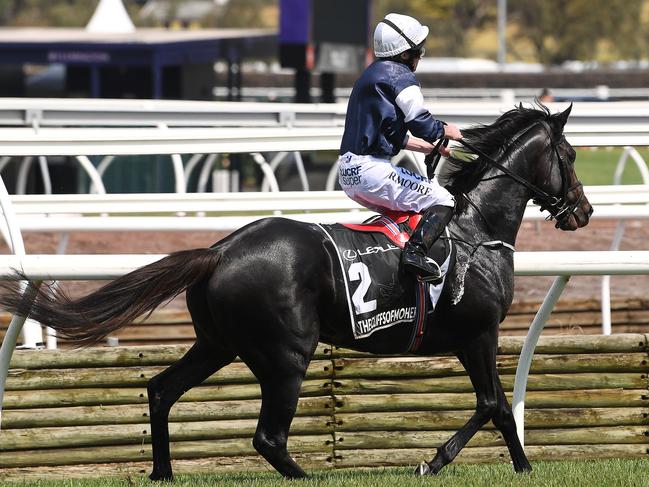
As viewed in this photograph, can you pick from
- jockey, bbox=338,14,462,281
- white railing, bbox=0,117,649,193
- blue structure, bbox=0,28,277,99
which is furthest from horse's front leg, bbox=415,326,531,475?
blue structure, bbox=0,28,277,99

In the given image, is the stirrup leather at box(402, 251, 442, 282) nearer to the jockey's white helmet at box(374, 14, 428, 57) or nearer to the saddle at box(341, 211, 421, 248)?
the saddle at box(341, 211, 421, 248)

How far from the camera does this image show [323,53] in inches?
701

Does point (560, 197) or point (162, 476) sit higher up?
point (560, 197)

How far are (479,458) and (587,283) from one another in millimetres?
5816

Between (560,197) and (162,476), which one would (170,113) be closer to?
(560,197)

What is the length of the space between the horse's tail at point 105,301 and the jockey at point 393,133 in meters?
0.77

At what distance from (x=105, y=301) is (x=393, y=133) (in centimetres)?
135

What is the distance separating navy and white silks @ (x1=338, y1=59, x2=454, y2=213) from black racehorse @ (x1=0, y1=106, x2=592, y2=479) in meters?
0.29

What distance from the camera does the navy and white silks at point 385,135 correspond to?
17.9 ft

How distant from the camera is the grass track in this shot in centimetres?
500

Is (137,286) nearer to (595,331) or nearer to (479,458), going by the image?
(479,458)

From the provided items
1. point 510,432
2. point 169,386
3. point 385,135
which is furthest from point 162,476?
point 385,135

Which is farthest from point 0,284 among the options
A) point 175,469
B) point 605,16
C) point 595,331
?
point 605,16

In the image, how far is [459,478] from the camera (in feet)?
16.8
